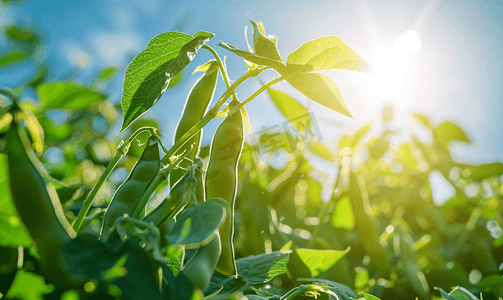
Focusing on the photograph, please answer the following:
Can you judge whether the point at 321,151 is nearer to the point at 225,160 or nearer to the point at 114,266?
the point at 225,160

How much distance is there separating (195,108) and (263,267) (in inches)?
11.7

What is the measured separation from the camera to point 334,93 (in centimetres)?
52

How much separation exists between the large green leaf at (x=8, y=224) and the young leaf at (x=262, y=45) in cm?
35

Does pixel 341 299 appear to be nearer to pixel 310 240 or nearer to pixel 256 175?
pixel 310 240

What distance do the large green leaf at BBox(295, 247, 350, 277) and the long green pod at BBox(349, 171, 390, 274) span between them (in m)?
0.36

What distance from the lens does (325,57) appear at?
1.65 ft

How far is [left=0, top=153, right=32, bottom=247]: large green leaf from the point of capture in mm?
380

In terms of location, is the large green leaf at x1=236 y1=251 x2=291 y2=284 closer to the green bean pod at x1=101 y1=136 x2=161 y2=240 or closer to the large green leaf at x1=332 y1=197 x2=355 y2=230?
the green bean pod at x1=101 y1=136 x2=161 y2=240

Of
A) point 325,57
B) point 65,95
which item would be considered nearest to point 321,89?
point 325,57

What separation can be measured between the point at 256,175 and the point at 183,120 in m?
0.66

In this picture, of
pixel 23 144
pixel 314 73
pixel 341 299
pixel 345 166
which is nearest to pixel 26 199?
pixel 23 144

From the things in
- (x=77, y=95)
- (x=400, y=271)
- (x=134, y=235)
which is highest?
(x=77, y=95)

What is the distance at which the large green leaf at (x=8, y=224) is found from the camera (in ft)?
1.25

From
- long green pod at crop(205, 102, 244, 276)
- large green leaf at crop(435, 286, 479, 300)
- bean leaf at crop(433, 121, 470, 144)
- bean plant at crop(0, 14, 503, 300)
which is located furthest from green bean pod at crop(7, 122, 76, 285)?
bean leaf at crop(433, 121, 470, 144)
